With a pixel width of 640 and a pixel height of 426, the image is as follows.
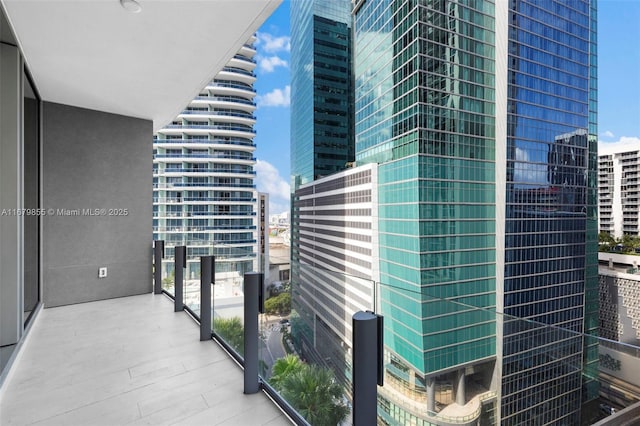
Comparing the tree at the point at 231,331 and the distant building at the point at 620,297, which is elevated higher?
the tree at the point at 231,331

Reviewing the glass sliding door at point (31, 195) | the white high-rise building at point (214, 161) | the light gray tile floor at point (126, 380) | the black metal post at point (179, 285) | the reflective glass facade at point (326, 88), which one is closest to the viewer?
the light gray tile floor at point (126, 380)

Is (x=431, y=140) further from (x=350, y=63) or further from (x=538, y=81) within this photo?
(x=350, y=63)

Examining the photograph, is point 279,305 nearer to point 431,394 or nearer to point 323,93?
point 431,394

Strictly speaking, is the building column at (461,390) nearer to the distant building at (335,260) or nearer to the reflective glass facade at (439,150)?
the distant building at (335,260)

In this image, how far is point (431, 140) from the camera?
26.6 meters

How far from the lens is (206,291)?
2982mm

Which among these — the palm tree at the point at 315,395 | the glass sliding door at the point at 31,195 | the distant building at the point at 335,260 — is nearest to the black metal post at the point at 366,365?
the distant building at the point at 335,260

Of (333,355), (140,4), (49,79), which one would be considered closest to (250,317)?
(333,355)

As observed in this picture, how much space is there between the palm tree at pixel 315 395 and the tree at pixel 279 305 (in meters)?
0.39

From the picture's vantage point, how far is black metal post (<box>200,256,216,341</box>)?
9.62 ft

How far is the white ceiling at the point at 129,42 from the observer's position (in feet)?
7.20

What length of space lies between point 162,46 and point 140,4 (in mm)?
564

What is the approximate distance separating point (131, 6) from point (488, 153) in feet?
106

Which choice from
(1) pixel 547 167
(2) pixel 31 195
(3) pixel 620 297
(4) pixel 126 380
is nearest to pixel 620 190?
(1) pixel 547 167
